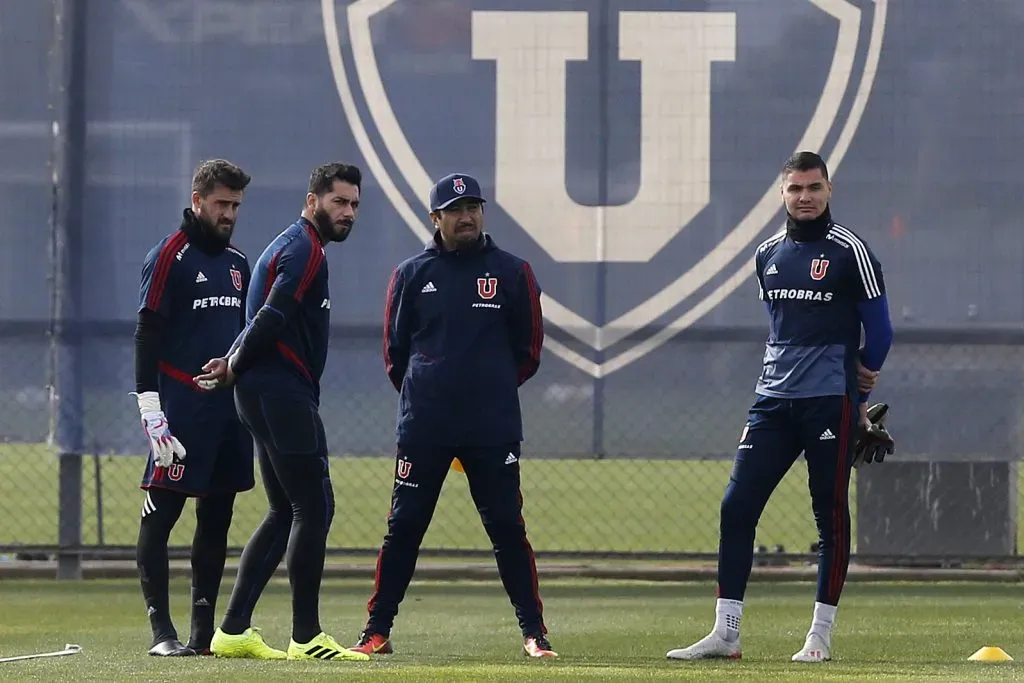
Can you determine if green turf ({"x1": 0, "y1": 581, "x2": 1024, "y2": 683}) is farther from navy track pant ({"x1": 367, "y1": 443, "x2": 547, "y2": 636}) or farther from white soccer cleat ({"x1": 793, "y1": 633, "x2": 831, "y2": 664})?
navy track pant ({"x1": 367, "y1": 443, "x2": 547, "y2": 636})

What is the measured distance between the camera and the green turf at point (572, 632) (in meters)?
6.20

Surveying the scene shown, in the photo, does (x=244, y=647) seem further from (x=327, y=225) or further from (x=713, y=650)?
(x=713, y=650)

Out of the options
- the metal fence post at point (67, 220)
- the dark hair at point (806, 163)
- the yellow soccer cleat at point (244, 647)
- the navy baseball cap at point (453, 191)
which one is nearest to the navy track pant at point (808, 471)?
the dark hair at point (806, 163)

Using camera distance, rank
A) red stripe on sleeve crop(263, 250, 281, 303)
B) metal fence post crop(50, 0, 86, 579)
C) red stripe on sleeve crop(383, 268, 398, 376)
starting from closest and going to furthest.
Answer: red stripe on sleeve crop(263, 250, 281, 303)
red stripe on sleeve crop(383, 268, 398, 376)
metal fence post crop(50, 0, 86, 579)

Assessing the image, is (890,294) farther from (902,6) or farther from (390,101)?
(390,101)

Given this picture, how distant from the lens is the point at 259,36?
1040 centimetres

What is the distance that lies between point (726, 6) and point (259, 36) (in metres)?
2.47

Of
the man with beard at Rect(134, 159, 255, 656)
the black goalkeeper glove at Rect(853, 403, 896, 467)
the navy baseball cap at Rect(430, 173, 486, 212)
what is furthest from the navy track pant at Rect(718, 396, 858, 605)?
the man with beard at Rect(134, 159, 255, 656)

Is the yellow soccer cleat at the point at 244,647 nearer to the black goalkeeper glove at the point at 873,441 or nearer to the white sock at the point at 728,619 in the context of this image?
the white sock at the point at 728,619

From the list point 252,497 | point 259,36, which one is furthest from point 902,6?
point 252,497

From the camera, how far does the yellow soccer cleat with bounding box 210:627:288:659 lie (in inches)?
274

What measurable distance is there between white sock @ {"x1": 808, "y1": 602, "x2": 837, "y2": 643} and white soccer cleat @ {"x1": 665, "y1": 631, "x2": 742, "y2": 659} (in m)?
0.29

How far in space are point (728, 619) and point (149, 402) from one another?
2230 mm

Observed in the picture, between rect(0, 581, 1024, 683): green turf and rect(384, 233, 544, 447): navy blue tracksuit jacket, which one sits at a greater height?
rect(384, 233, 544, 447): navy blue tracksuit jacket
